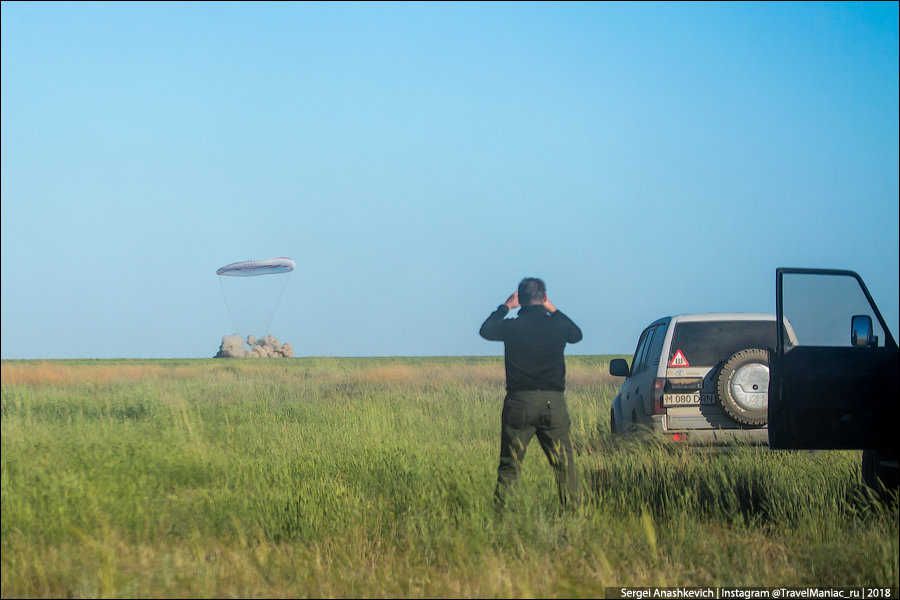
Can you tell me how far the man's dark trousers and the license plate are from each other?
117 inches

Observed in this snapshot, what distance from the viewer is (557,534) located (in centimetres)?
689

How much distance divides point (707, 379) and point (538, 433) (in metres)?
3.37

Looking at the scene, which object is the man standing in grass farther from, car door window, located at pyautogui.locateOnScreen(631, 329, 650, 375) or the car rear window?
car door window, located at pyautogui.locateOnScreen(631, 329, 650, 375)

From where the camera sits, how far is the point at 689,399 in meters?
10.1

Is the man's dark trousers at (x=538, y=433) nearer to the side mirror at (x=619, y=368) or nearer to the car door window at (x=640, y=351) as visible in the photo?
the side mirror at (x=619, y=368)

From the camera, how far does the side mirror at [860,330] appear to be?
23.6 feet

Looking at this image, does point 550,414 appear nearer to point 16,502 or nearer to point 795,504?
point 795,504

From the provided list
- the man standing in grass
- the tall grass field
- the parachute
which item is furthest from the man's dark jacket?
the parachute

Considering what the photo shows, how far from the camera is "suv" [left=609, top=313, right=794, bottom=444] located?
9.80m

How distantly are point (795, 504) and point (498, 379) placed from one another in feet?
88.7

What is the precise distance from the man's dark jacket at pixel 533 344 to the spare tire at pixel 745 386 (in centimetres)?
287

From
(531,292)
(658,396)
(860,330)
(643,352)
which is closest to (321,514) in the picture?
(531,292)

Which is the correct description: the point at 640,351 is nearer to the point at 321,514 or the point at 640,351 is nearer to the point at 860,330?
the point at 860,330

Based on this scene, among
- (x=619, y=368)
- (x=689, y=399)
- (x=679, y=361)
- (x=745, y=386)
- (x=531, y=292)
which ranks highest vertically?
(x=531, y=292)
